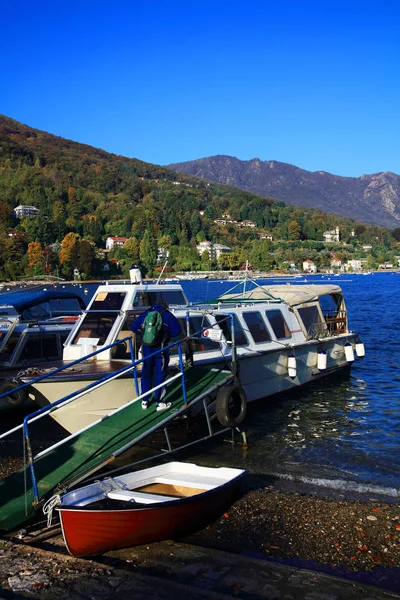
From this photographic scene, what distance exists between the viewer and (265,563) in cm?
740

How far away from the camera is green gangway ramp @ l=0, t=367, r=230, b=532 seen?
842cm

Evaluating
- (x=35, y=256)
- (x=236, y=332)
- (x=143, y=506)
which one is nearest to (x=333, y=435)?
(x=236, y=332)

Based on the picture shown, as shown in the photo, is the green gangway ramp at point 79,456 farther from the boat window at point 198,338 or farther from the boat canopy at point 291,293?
the boat canopy at point 291,293

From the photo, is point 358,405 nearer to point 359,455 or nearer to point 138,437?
point 359,455

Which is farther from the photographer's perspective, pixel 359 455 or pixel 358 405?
pixel 358 405

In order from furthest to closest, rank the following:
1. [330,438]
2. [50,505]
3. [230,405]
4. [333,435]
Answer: [333,435], [330,438], [230,405], [50,505]

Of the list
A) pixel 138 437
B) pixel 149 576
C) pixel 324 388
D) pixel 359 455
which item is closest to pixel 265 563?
pixel 149 576

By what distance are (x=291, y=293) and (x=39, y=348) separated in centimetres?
854

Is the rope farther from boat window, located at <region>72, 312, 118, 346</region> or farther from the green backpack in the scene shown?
boat window, located at <region>72, 312, 118, 346</region>

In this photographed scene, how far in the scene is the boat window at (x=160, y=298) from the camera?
1542 centimetres

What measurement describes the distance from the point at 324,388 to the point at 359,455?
23.4 feet

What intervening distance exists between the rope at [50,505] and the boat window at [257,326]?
969 centimetres

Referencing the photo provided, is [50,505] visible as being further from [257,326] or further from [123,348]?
[257,326]

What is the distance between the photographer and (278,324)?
59.8 ft
